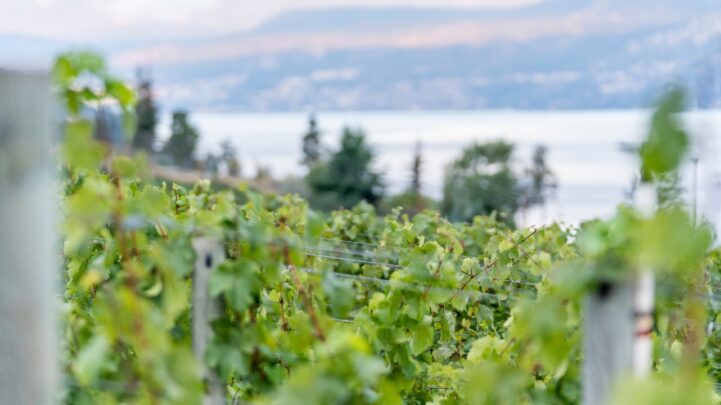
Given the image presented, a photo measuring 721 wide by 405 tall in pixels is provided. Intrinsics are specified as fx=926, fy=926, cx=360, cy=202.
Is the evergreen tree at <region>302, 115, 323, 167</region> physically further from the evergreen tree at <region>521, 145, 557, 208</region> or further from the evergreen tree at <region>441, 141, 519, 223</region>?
the evergreen tree at <region>521, 145, 557, 208</region>

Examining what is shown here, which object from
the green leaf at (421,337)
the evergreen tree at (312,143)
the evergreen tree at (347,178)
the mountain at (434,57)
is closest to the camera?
the green leaf at (421,337)

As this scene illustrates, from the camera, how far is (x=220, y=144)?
51.8 metres

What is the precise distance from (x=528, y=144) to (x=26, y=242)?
57526mm

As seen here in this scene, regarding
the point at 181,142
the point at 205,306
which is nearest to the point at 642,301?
the point at 205,306

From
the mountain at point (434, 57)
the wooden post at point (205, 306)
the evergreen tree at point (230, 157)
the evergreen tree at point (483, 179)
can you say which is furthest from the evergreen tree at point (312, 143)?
the wooden post at point (205, 306)

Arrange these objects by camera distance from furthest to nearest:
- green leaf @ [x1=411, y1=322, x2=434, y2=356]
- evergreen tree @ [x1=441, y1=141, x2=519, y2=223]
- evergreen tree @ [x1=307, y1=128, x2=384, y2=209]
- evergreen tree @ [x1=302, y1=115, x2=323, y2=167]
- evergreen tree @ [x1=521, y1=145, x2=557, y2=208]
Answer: evergreen tree @ [x1=521, y1=145, x2=557, y2=208] < evergreen tree @ [x1=302, y1=115, x2=323, y2=167] < evergreen tree @ [x1=441, y1=141, x2=519, y2=223] < evergreen tree @ [x1=307, y1=128, x2=384, y2=209] < green leaf @ [x1=411, y1=322, x2=434, y2=356]

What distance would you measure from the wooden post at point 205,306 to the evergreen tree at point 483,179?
3581 cm

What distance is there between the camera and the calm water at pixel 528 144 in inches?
42.0

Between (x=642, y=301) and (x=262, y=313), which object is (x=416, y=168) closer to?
(x=262, y=313)

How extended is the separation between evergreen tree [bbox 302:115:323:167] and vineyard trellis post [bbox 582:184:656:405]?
49230mm

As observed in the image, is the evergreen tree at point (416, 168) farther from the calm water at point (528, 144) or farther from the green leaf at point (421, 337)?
the green leaf at point (421, 337)

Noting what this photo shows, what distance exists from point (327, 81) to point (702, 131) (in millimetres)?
119626

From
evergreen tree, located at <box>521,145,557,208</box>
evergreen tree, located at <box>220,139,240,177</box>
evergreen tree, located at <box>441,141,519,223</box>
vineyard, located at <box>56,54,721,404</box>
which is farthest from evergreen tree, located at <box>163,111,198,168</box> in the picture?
vineyard, located at <box>56,54,721,404</box>

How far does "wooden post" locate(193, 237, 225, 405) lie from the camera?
58.5 inches
